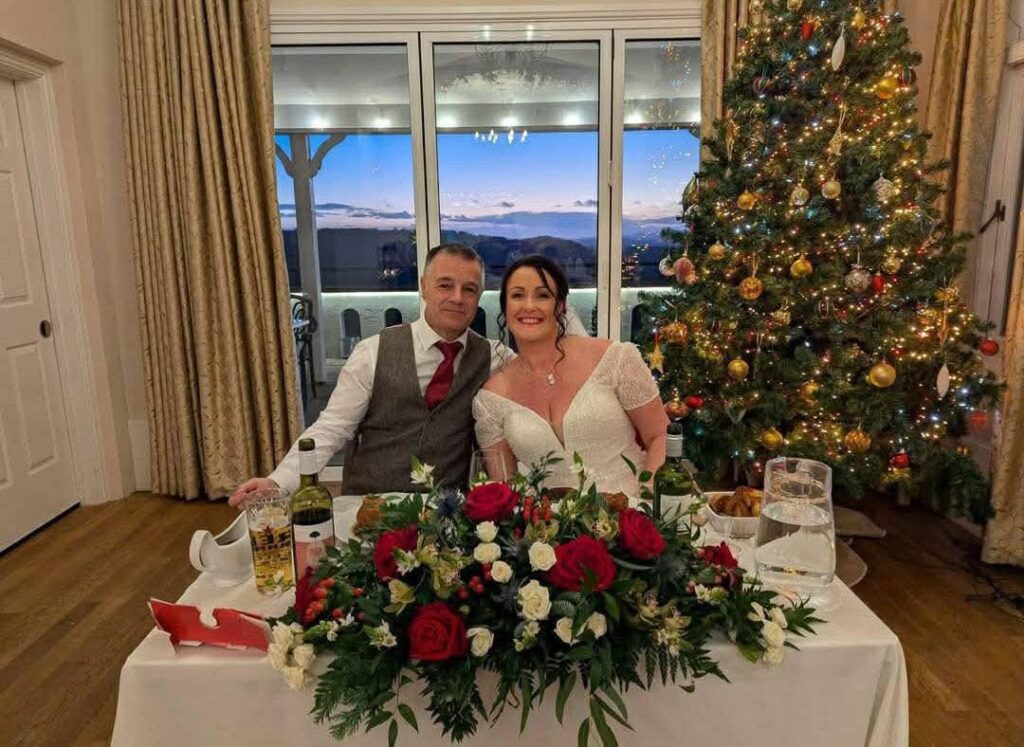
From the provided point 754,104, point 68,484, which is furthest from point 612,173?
point 68,484

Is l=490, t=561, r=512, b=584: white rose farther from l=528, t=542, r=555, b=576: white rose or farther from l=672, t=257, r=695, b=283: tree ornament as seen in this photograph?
l=672, t=257, r=695, b=283: tree ornament

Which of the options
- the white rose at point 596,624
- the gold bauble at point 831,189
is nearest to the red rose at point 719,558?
the white rose at point 596,624

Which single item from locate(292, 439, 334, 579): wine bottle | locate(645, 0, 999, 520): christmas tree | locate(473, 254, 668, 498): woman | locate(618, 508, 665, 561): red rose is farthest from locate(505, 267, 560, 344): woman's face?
locate(645, 0, 999, 520): christmas tree

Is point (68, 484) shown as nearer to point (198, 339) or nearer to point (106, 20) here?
point (198, 339)

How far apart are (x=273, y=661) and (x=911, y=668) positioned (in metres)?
2.06

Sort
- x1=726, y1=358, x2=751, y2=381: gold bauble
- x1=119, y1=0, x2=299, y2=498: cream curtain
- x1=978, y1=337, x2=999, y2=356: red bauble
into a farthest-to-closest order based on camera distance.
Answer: x1=119, y1=0, x2=299, y2=498: cream curtain, x1=726, y1=358, x2=751, y2=381: gold bauble, x1=978, y1=337, x2=999, y2=356: red bauble

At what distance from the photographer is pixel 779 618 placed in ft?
2.96

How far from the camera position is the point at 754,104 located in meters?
2.63

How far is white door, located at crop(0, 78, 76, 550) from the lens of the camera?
2.92m

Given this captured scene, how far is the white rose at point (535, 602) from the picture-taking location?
0.80 meters

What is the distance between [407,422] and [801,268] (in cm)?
164

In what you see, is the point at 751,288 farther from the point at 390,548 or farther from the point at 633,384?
the point at 390,548

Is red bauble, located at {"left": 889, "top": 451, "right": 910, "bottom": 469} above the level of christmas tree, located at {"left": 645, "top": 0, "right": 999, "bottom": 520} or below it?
below

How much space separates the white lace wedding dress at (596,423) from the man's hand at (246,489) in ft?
2.12
